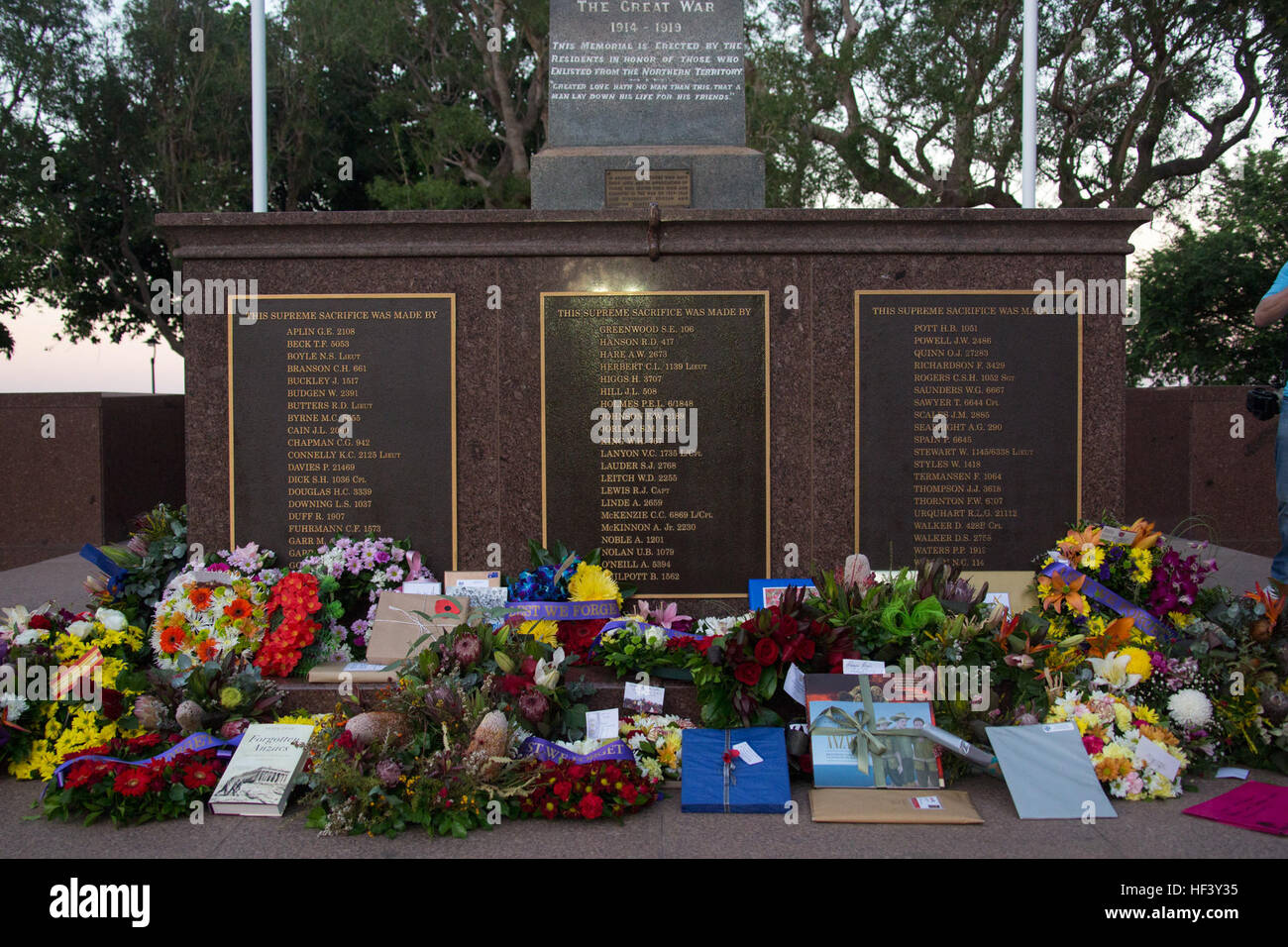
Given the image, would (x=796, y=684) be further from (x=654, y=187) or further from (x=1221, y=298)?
(x=1221, y=298)

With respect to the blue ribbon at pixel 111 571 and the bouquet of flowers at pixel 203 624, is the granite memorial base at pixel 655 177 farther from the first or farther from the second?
the blue ribbon at pixel 111 571

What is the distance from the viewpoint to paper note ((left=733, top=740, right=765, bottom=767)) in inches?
187

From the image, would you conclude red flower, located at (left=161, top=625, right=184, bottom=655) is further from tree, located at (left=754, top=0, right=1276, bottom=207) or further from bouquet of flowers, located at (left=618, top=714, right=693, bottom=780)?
tree, located at (left=754, top=0, right=1276, bottom=207)

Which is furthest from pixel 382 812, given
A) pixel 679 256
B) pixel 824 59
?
pixel 824 59

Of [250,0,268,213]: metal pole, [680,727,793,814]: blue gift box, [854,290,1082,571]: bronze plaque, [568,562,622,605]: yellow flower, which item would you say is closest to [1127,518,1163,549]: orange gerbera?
[854,290,1082,571]: bronze plaque

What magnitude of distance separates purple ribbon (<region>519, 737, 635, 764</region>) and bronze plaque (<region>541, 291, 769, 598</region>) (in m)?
1.87

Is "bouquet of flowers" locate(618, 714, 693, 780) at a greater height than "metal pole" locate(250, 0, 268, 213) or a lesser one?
lesser

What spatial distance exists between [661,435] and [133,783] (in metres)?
3.57

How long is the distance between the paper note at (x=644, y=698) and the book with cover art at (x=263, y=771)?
1591mm

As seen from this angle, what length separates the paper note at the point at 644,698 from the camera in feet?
17.1

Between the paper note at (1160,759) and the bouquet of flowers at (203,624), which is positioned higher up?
the bouquet of flowers at (203,624)

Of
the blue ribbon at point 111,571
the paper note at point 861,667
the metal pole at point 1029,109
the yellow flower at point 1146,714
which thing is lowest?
the yellow flower at point 1146,714

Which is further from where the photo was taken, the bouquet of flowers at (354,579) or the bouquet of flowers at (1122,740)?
the bouquet of flowers at (354,579)

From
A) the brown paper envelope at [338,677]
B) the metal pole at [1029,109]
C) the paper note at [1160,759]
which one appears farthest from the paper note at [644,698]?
the metal pole at [1029,109]
